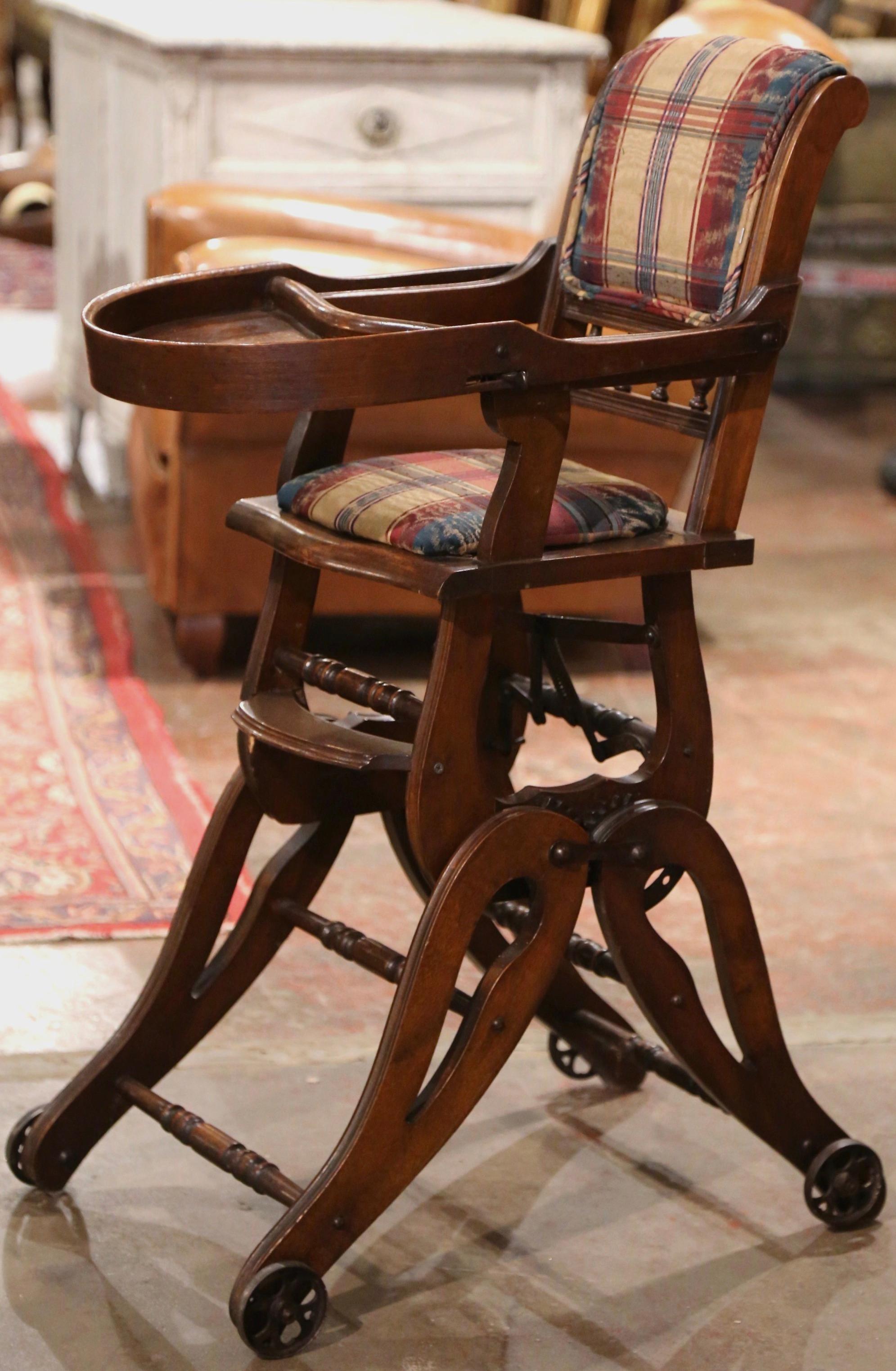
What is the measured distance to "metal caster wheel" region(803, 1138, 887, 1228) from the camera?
1810mm

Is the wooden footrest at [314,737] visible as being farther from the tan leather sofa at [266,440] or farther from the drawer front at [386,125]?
the drawer front at [386,125]

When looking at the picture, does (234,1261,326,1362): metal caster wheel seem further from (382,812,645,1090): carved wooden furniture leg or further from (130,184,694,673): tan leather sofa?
(130,184,694,673): tan leather sofa

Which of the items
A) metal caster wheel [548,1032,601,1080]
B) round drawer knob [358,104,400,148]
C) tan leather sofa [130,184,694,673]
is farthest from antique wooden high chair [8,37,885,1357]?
round drawer knob [358,104,400,148]

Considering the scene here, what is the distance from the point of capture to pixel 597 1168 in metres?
1.93

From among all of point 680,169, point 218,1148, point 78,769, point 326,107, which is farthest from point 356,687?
point 326,107

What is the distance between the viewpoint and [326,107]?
3879 millimetres

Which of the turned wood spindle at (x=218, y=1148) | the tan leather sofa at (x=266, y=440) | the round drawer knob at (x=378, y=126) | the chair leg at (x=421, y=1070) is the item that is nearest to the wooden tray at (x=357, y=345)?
the chair leg at (x=421, y=1070)

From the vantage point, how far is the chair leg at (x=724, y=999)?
1.68 metres

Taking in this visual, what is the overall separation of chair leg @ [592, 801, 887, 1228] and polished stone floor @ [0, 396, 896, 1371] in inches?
2.7

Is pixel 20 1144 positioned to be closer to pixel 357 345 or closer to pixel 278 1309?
pixel 278 1309

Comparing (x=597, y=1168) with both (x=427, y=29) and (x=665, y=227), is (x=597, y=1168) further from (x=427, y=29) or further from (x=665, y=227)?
(x=427, y=29)

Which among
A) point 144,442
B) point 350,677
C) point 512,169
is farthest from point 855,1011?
point 512,169

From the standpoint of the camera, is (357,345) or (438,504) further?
(438,504)

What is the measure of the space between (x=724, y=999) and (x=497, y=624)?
1.44ft
